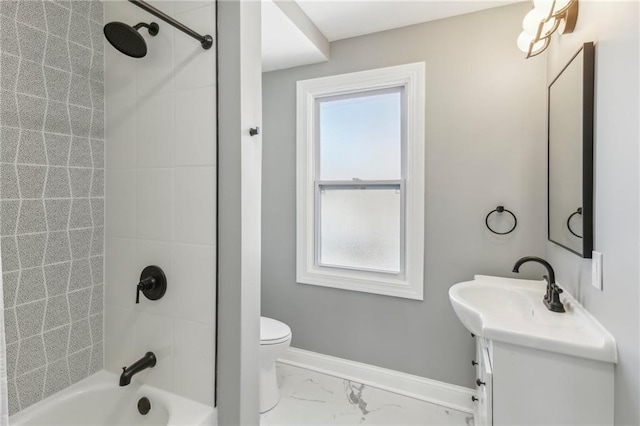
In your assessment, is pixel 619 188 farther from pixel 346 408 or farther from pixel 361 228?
pixel 346 408

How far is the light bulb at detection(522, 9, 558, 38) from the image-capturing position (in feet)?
4.77

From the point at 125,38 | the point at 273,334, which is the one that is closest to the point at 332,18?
the point at 125,38

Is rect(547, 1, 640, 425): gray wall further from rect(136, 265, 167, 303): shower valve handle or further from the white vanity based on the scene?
rect(136, 265, 167, 303): shower valve handle

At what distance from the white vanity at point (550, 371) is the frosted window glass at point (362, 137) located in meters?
1.28

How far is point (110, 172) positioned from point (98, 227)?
0.77 ft

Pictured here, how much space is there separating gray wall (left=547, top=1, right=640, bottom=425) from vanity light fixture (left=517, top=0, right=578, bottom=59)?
0.17 m

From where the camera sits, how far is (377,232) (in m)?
2.29

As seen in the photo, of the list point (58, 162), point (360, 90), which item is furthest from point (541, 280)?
point (58, 162)

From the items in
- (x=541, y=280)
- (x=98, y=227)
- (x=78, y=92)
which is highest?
(x=78, y=92)

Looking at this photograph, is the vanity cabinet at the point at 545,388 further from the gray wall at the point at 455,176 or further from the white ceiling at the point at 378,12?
the white ceiling at the point at 378,12

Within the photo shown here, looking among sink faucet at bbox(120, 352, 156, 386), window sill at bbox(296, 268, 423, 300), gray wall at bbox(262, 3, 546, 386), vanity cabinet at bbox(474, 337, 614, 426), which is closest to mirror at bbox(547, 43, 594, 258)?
gray wall at bbox(262, 3, 546, 386)

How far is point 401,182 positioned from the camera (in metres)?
2.19

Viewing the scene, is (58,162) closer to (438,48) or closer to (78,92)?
(78,92)

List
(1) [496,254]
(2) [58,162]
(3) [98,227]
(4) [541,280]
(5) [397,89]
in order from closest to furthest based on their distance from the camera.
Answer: (2) [58,162] < (3) [98,227] < (4) [541,280] < (1) [496,254] < (5) [397,89]
